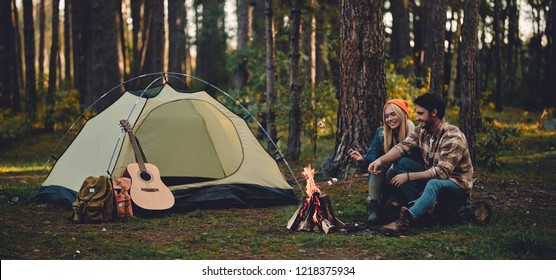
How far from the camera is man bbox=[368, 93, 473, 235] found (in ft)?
22.0

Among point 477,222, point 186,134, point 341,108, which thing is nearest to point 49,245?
point 186,134

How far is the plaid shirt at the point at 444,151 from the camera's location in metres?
6.77

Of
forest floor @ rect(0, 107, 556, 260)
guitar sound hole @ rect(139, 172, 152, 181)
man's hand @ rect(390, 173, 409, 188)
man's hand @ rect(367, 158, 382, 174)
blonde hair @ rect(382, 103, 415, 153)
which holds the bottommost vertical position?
forest floor @ rect(0, 107, 556, 260)

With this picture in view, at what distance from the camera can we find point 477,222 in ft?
23.2

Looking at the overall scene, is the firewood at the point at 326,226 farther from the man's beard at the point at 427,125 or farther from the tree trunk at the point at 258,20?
the tree trunk at the point at 258,20

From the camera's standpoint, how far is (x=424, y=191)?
6.70m

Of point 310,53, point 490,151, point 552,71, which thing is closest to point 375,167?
point 490,151

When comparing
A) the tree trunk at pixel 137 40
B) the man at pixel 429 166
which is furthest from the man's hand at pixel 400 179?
the tree trunk at pixel 137 40

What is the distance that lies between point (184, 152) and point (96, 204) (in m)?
2.04

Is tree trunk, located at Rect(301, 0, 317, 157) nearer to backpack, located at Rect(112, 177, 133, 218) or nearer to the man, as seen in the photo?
backpack, located at Rect(112, 177, 133, 218)

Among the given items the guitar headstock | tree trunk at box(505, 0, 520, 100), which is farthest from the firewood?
tree trunk at box(505, 0, 520, 100)

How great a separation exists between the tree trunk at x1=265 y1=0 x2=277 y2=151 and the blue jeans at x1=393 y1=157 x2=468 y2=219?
20.6 ft

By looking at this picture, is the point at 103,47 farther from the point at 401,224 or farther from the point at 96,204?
the point at 401,224
